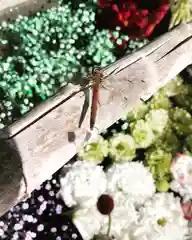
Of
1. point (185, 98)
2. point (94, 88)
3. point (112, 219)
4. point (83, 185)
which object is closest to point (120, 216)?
point (112, 219)

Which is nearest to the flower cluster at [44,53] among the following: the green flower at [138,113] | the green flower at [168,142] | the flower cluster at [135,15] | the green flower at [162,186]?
the flower cluster at [135,15]

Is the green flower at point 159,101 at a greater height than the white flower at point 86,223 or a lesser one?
greater

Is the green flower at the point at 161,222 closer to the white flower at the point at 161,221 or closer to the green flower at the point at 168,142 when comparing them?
the white flower at the point at 161,221

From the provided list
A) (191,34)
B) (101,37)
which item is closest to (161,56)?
(191,34)

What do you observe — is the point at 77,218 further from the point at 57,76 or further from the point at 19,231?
the point at 57,76

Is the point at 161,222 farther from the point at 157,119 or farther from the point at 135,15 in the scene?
the point at 135,15

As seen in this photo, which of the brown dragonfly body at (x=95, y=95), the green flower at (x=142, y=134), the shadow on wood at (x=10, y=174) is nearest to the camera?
the shadow on wood at (x=10, y=174)
